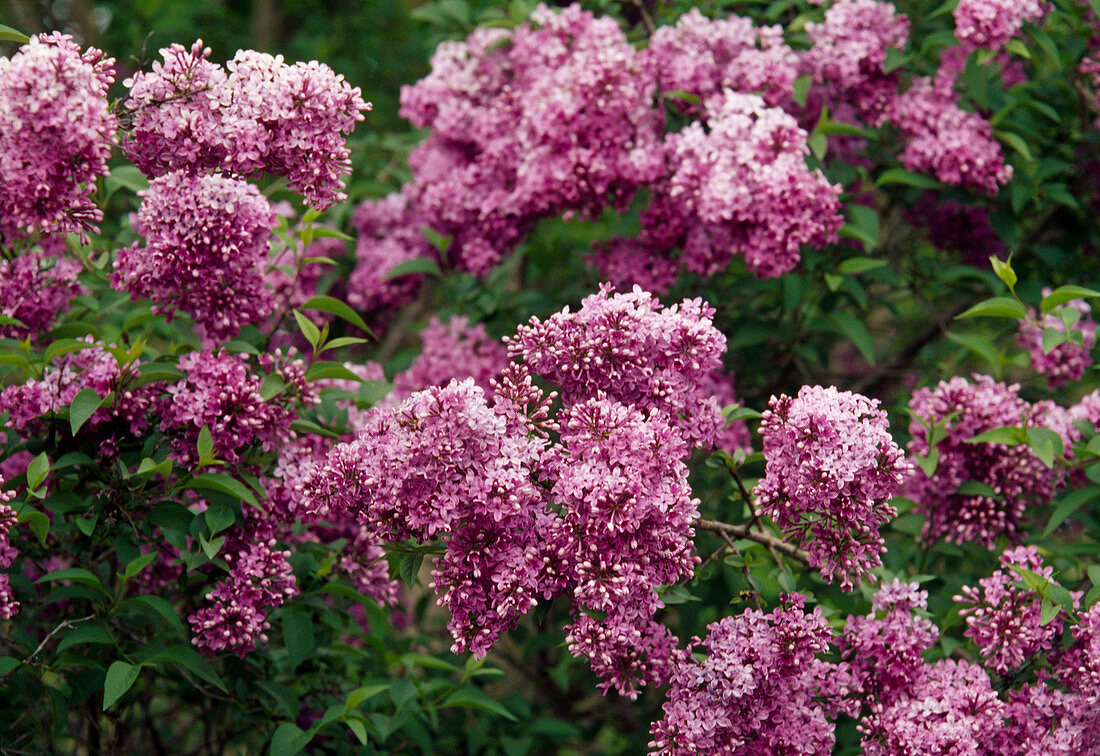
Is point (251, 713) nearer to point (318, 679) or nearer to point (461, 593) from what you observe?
point (318, 679)

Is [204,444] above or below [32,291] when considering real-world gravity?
below

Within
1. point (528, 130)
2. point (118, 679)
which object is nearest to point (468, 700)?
point (118, 679)

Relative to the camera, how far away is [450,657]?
14.5 ft

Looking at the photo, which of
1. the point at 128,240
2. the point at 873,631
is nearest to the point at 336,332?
the point at 128,240

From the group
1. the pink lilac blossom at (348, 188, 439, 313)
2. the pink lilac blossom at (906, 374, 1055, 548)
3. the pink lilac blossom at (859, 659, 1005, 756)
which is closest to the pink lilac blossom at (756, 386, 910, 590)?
the pink lilac blossom at (859, 659, 1005, 756)

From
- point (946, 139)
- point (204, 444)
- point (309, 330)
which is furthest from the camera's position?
point (946, 139)

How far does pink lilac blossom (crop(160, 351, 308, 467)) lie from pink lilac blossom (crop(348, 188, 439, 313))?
1.76 m

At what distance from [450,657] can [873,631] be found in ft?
6.95

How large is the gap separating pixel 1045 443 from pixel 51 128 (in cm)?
292

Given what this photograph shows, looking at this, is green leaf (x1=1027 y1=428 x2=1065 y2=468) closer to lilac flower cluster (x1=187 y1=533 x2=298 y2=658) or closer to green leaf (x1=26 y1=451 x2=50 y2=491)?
lilac flower cluster (x1=187 y1=533 x2=298 y2=658)

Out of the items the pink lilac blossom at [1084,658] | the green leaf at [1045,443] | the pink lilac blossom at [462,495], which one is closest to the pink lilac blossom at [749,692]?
the pink lilac blossom at [462,495]

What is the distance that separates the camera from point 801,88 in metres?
4.14

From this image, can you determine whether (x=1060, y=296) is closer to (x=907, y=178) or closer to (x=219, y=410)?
(x=907, y=178)

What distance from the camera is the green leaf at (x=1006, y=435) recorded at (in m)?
3.22
